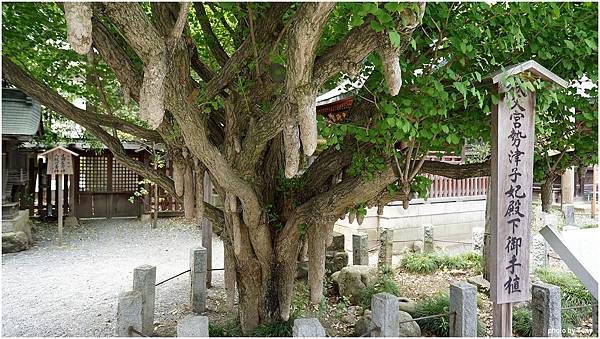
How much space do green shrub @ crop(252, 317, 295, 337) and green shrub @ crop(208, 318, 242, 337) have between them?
1.04 feet

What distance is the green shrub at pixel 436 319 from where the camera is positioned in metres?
5.29

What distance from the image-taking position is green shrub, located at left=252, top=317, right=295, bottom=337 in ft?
15.7

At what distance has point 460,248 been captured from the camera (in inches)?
441

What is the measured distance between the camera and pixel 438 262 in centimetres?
862

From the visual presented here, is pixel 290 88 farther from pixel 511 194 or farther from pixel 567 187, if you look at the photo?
pixel 567 187

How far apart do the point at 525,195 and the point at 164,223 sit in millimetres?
13466

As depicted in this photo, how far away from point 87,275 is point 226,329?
492cm

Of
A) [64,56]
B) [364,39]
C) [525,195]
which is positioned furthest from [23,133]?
[525,195]

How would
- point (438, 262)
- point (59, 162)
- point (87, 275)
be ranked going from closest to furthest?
point (87, 275)
point (438, 262)
point (59, 162)

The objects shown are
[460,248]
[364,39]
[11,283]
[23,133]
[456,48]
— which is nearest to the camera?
[364,39]

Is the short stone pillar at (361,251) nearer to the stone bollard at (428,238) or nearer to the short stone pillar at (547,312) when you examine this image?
the stone bollard at (428,238)

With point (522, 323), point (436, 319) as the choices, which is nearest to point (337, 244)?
point (436, 319)

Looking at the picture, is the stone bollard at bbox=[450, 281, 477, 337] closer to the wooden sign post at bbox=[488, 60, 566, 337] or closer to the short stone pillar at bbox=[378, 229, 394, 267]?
the wooden sign post at bbox=[488, 60, 566, 337]

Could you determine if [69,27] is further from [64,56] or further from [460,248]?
[460,248]
